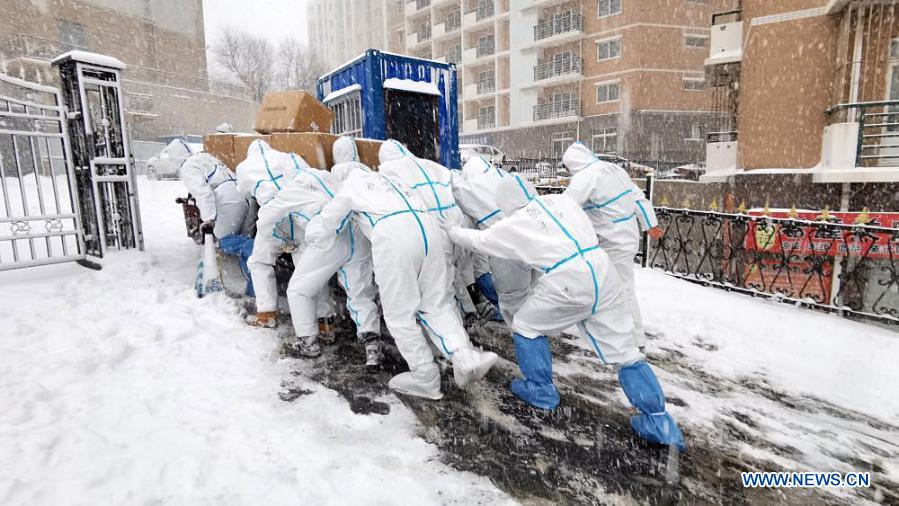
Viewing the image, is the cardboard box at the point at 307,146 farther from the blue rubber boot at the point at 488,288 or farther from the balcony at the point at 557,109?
the balcony at the point at 557,109

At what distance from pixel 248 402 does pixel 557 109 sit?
85.2 ft

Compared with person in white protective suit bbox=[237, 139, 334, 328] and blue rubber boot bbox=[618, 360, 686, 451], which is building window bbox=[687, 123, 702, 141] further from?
blue rubber boot bbox=[618, 360, 686, 451]

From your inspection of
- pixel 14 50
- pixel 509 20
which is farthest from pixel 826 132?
pixel 14 50

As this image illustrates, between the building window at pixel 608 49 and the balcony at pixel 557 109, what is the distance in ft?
8.01

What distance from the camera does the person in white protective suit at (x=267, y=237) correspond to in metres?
4.57

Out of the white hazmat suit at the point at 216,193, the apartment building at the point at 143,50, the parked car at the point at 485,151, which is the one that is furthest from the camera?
the apartment building at the point at 143,50

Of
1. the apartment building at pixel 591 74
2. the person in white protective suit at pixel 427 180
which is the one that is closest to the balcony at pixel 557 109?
the apartment building at pixel 591 74

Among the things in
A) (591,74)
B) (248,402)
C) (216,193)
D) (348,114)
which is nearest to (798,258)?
(248,402)

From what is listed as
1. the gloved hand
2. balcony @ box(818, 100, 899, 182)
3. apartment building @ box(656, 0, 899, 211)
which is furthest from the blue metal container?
balcony @ box(818, 100, 899, 182)

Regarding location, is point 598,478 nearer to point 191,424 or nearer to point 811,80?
point 191,424

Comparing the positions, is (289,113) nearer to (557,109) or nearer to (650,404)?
(650,404)

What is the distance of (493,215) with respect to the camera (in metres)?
4.45

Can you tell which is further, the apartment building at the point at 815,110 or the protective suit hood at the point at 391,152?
the apartment building at the point at 815,110

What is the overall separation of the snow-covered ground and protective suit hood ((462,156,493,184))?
193cm
